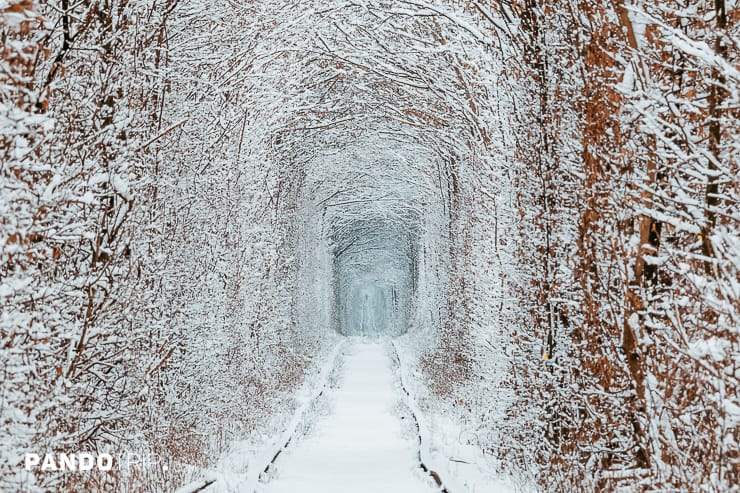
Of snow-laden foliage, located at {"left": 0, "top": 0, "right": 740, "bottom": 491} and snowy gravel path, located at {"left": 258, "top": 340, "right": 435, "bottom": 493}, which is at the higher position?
snow-laden foliage, located at {"left": 0, "top": 0, "right": 740, "bottom": 491}

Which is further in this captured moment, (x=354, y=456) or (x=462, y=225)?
(x=462, y=225)

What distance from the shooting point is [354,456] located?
12.0 m

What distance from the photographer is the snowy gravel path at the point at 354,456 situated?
31.8 feet

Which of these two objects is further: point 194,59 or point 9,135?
point 194,59

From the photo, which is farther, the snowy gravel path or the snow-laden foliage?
the snowy gravel path

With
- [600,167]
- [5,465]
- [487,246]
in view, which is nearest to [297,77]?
[487,246]

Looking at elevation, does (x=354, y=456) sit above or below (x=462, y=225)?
below

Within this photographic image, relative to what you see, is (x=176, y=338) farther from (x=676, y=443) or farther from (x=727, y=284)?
(x=727, y=284)

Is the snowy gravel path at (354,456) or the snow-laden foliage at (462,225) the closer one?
the snow-laden foliage at (462,225)

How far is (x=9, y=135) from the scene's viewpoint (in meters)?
5.09

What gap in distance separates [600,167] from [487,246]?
21.5 feet

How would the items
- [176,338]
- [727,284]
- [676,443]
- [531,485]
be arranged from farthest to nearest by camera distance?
[176,338], [531,485], [676,443], [727,284]

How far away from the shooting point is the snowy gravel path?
9680mm

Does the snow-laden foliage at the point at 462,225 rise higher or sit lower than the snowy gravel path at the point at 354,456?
higher
